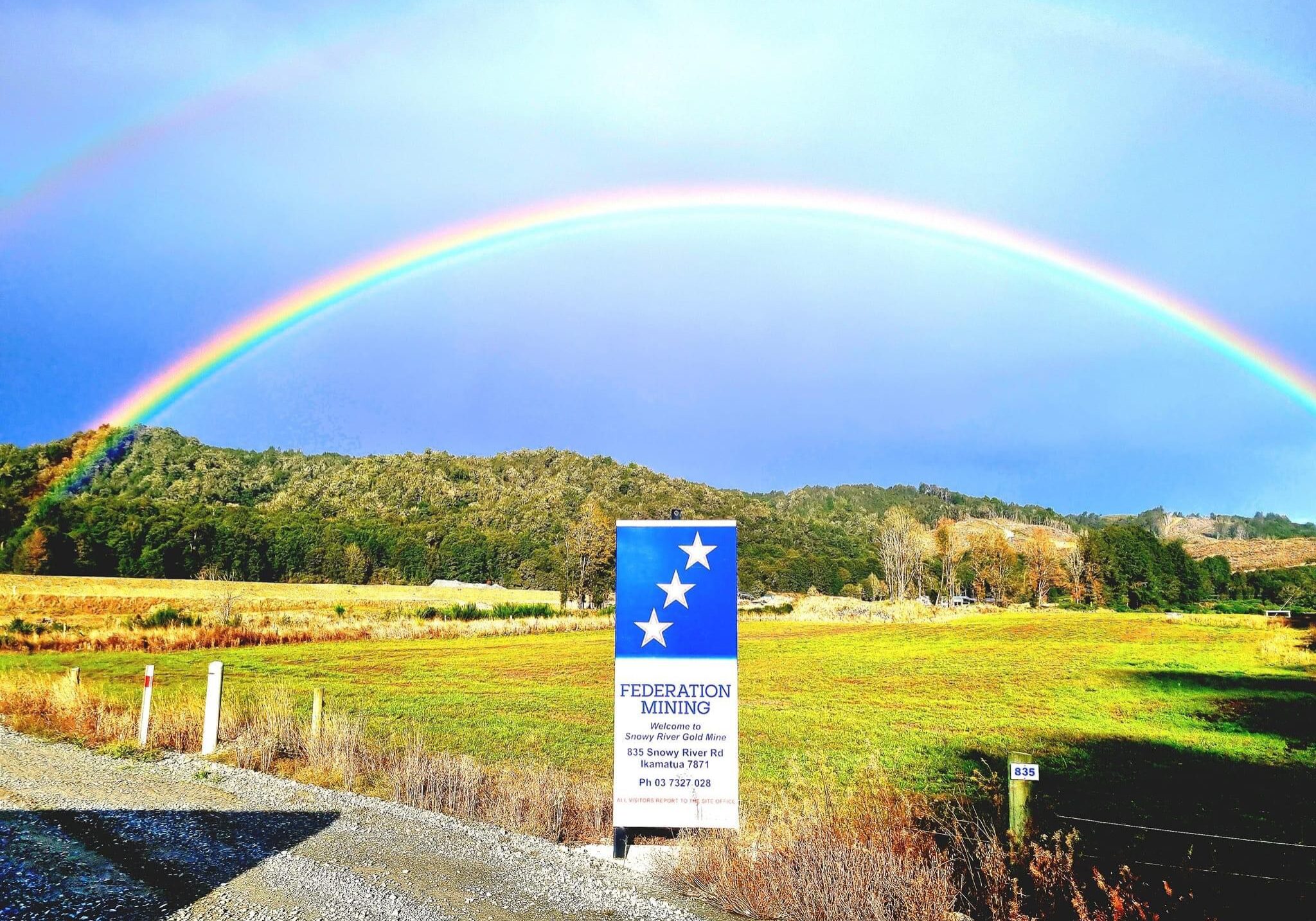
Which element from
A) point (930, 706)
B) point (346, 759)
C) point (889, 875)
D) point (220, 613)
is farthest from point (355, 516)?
point (889, 875)

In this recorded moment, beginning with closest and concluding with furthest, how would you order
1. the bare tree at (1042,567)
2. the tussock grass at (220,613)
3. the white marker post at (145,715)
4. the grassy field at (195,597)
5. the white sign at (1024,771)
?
the white sign at (1024,771) → the white marker post at (145,715) → the tussock grass at (220,613) → the grassy field at (195,597) → the bare tree at (1042,567)

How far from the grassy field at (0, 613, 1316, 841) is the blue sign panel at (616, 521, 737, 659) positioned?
3798mm

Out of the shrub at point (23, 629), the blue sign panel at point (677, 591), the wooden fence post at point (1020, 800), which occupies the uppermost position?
the blue sign panel at point (677, 591)

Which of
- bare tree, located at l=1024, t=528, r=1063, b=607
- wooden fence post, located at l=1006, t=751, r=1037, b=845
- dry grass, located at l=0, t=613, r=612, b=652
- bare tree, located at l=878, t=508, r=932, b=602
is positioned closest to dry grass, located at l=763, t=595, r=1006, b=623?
dry grass, located at l=0, t=613, r=612, b=652

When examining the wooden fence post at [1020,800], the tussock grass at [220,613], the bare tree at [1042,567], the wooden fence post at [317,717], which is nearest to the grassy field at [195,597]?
the tussock grass at [220,613]

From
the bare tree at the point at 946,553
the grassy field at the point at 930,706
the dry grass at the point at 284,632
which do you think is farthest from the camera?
the bare tree at the point at 946,553

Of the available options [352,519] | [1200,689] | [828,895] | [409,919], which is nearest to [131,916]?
[409,919]

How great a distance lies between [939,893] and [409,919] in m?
3.88

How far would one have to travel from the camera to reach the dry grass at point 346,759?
9.57 meters

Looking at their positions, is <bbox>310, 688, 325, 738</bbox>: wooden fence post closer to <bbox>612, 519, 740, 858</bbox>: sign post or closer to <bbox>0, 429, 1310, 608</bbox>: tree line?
<bbox>612, 519, 740, 858</bbox>: sign post

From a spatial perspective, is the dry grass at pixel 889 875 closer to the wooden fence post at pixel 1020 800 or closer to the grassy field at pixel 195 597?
the wooden fence post at pixel 1020 800

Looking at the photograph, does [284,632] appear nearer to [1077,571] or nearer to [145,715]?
[145,715]

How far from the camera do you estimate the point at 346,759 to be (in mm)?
11328

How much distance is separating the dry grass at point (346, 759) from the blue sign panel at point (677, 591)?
233 cm
